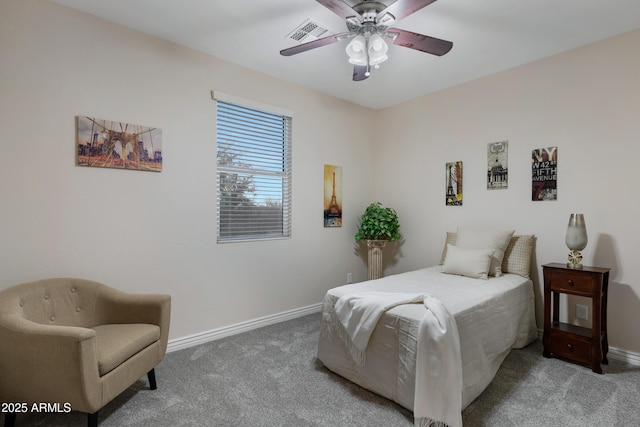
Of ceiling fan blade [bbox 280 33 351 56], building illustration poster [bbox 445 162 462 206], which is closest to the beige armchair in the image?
ceiling fan blade [bbox 280 33 351 56]

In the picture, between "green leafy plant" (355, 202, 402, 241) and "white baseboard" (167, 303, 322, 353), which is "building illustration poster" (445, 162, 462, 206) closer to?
"green leafy plant" (355, 202, 402, 241)

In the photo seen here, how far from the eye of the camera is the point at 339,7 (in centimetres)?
190

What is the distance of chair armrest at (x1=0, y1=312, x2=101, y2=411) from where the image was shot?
62.6 inches

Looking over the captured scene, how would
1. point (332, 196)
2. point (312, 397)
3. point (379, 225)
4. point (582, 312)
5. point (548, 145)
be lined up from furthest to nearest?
point (332, 196) < point (379, 225) < point (548, 145) < point (582, 312) < point (312, 397)

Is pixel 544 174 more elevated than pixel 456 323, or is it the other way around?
pixel 544 174

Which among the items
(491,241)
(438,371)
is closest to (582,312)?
(491,241)

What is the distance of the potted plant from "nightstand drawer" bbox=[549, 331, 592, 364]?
1857 millimetres

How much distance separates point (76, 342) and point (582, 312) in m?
3.75

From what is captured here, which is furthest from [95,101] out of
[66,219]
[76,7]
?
[66,219]

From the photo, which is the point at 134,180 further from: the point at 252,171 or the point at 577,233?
the point at 577,233

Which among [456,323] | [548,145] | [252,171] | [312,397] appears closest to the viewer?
[456,323]

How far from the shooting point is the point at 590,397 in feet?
6.89

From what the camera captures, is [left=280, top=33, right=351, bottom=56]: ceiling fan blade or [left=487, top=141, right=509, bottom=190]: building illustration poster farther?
[left=487, top=141, right=509, bottom=190]: building illustration poster

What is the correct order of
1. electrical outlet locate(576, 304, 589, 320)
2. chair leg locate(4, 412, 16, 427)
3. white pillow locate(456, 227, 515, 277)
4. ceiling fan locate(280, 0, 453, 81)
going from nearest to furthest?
chair leg locate(4, 412, 16, 427)
ceiling fan locate(280, 0, 453, 81)
electrical outlet locate(576, 304, 589, 320)
white pillow locate(456, 227, 515, 277)
